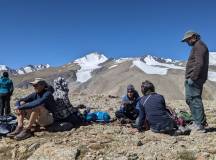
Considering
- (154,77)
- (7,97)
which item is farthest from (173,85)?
(7,97)

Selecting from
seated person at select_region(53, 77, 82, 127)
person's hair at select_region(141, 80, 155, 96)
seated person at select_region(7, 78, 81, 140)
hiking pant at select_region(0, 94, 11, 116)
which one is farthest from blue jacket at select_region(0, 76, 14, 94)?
person's hair at select_region(141, 80, 155, 96)

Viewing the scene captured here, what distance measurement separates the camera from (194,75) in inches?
473

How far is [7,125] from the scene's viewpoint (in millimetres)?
A: 12945

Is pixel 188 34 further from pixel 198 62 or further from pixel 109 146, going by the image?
pixel 109 146

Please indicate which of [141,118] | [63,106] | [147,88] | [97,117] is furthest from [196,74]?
[97,117]

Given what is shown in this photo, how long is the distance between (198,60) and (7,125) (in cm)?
563

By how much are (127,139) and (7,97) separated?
7956 mm

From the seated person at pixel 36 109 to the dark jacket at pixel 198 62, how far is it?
3.97 m

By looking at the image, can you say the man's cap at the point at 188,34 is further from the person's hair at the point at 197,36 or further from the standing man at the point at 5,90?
the standing man at the point at 5,90

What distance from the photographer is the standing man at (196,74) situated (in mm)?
11922

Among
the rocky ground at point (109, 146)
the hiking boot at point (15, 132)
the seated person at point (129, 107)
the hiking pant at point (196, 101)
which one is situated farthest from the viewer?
the seated person at point (129, 107)

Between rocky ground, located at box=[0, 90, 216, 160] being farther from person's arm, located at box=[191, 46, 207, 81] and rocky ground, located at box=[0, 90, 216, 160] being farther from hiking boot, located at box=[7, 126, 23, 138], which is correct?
person's arm, located at box=[191, 46, 207, 81]

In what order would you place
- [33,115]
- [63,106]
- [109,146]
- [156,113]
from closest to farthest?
1. [109,146]
2. [156,113]
3. [33,115]
4. [63,106]

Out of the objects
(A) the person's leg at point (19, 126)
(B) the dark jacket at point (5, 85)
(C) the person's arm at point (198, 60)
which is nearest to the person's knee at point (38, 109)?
(A) the person's leg at point (19, 126)
